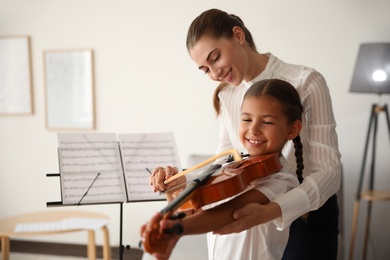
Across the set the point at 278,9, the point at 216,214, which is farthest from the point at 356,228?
the point at 216,214

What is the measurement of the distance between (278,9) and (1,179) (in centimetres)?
284

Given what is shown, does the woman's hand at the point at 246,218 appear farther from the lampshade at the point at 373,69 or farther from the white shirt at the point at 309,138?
the lampshade at the point at 373,69

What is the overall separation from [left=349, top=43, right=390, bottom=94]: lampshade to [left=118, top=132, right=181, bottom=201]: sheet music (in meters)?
1.41

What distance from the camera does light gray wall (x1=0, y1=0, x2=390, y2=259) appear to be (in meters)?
3.17

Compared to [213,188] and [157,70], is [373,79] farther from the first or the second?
[213,188]

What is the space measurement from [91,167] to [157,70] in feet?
6.01

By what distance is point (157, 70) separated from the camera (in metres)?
3.68

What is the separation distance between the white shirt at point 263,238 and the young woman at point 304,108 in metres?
0.06

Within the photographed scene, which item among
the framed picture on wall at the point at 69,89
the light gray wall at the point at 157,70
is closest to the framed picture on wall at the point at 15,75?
the light gray wall at the point at 157,70

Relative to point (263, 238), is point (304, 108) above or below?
above

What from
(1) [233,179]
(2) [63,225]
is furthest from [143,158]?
(2) [63,225]

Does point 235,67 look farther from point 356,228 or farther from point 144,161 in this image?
point 356,228

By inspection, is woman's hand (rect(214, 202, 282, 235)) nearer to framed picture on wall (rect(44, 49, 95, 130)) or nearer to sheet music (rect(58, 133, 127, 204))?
sheet music (rect(58, 133, 127, 204))

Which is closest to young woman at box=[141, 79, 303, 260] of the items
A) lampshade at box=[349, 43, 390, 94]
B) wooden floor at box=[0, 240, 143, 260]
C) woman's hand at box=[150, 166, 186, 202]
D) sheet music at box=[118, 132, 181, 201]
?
woman's hand at box=[150, 166, 186, 202]
